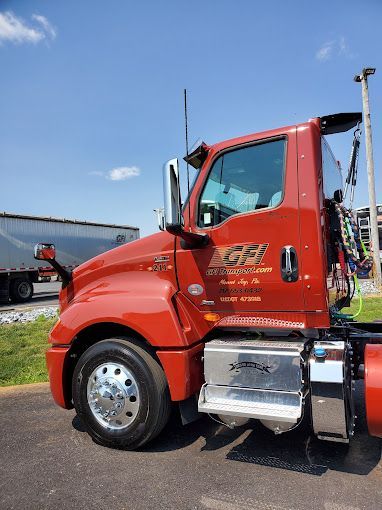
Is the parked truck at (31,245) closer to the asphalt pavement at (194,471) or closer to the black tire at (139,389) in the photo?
the black tire at (139,389)

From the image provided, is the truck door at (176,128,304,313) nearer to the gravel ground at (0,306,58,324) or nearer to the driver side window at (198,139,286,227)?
the driver side window at (198,139,286,227)

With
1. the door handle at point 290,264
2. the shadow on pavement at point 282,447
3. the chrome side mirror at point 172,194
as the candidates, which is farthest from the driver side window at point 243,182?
the shadow on pavement at point 282,447

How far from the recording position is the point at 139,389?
3.49 m

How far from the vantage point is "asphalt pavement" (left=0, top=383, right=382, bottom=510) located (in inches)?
112

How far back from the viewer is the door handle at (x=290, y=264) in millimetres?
3307

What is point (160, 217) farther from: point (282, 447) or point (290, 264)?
point (282, 447)

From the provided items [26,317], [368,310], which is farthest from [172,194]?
[26,317]

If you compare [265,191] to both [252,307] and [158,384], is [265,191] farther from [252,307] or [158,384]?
[158,384]

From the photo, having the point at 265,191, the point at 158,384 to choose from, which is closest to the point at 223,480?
the point at 158,384

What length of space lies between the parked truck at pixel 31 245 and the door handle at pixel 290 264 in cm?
1494

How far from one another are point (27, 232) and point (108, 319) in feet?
58.5

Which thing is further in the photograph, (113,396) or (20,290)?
(20,290)

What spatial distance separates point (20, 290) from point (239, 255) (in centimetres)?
1761

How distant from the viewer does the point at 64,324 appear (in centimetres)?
388
